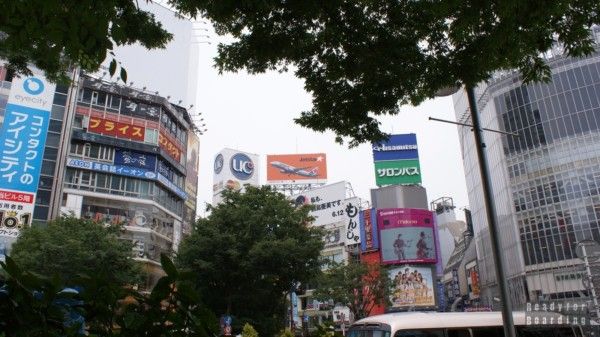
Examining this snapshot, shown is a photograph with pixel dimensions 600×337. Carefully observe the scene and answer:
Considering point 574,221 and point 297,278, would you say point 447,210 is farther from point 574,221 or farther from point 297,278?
point 297,278

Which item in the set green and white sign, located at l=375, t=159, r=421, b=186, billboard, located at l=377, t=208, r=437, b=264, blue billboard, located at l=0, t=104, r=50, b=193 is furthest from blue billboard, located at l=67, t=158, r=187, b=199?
green and white sign, located at l=375, t=159, r=421, b=186

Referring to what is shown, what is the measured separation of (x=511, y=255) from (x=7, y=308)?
56.8 m

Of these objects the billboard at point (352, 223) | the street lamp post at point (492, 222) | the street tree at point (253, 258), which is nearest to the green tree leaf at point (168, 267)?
the street lamp post at point (492, 222)

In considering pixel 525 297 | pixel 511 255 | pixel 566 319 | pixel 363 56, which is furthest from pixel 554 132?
pixel 363 56

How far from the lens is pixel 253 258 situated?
2403cm

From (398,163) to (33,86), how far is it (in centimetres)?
4403

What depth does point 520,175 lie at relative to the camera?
166 ft

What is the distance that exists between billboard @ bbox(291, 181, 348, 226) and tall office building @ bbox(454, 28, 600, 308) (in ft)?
64.8

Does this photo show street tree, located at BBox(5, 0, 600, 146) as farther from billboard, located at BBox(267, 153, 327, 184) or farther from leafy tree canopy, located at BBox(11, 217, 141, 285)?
billboard, located at BBox(267, 153, 327, 184)

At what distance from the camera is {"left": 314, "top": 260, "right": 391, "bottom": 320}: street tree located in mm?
43688

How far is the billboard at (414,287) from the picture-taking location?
54781mm

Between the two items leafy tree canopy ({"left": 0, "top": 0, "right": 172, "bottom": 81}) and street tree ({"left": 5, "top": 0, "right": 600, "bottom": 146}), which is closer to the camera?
leafy tree canopy ({"left": 0, "top": 0, "right": 172, "bottom": 81})

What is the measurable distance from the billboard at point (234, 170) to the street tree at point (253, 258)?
156 ft

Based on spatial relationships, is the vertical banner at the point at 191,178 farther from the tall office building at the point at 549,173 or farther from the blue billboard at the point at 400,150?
the tall office building at the point at 549,173
